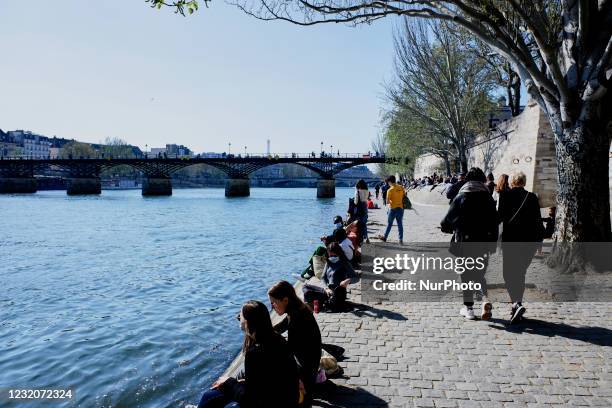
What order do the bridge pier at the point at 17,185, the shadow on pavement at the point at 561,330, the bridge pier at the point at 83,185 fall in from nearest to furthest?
the shadow on pavement at the point at 561,330 → the bridge pier at the point at 17,185 → the bridge pier at the point at 83,185

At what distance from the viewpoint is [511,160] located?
26406 millimetres

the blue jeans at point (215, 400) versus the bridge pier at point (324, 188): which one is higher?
the bridge pier at point (324, 188)

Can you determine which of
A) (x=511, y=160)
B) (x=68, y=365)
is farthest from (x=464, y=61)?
(x=68, y=365)

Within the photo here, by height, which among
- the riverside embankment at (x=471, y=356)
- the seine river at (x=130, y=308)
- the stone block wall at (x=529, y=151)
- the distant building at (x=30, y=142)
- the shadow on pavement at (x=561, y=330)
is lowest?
the seine river at (x=130, y=308)

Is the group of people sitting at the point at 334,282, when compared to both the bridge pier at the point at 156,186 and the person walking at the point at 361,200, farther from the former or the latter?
the bridge pier at the point at 156,186

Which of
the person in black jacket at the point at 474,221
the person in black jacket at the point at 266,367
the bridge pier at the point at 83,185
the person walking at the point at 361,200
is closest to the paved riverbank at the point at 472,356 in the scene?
the person in black jacket at the point at 266,367

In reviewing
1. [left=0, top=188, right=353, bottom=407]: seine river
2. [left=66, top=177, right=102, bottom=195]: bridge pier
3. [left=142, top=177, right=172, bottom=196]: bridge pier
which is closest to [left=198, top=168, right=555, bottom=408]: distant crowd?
[left=0, top=188, right=353, bottom=407]: seine river

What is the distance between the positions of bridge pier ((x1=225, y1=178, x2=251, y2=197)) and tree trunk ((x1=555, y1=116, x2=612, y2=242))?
73.4m

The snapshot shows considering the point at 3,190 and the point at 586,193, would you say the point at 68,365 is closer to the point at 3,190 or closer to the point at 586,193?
the point at 586,193

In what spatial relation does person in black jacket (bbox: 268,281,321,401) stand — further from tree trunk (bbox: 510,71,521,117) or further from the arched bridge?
the arched bridge

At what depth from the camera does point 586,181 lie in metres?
8.78

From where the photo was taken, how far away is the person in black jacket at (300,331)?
4133 millimetres

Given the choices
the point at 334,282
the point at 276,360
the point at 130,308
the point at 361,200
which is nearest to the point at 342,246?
the point at 334,282

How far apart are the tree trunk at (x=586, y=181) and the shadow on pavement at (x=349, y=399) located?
21.5ft
